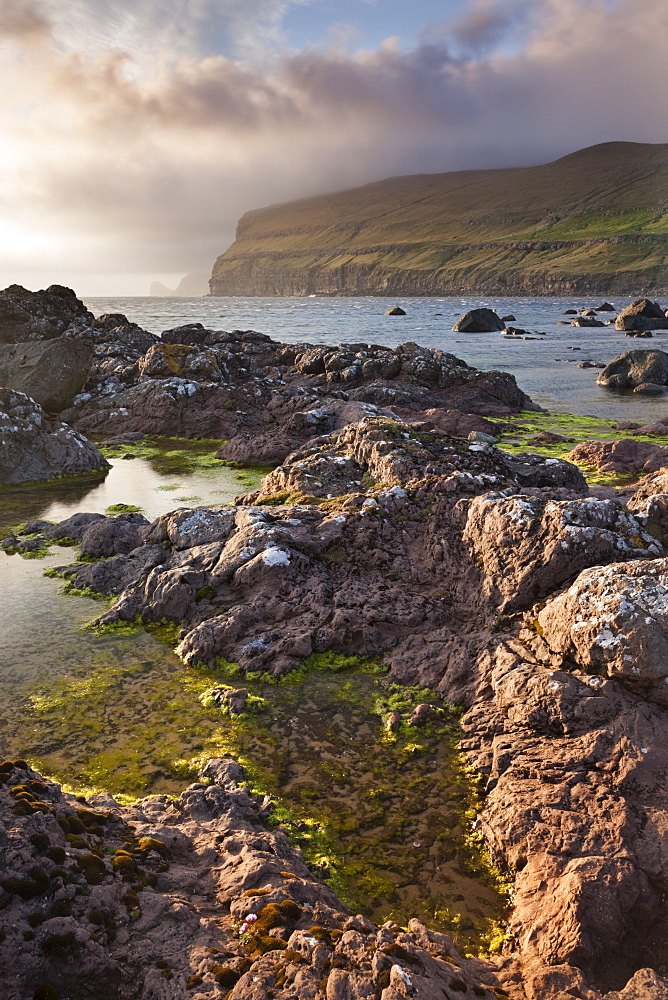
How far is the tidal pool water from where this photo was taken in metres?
5.21

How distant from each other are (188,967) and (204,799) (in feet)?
7.30

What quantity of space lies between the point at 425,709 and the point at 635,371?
37.8m

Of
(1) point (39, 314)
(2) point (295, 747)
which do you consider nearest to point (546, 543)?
(2) point (295, 747)

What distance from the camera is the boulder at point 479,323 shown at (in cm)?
7931

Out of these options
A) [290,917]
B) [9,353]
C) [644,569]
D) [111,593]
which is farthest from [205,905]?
[9,353]

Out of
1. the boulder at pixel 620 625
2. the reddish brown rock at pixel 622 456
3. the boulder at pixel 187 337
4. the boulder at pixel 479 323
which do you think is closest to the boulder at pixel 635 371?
the reddish brown rock at pixel 622 456

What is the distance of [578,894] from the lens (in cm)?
456

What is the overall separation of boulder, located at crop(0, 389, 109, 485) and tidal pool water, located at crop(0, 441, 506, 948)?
31.3 feet

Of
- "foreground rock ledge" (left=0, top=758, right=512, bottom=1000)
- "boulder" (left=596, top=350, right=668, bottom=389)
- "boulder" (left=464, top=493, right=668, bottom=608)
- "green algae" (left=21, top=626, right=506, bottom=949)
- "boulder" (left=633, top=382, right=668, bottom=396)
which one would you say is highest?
"boulder" (left=596, top=350, right=668, bottom=389)

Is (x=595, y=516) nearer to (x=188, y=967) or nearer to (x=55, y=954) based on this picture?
(x=188, y=967)

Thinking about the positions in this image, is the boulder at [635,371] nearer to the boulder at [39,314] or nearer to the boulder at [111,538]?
the boulder at [39,314]

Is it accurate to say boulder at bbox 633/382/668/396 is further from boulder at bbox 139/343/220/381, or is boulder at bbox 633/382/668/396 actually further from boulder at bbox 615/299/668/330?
boulder at bbox 615/299/668/330

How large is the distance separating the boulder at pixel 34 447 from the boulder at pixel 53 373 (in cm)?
1065

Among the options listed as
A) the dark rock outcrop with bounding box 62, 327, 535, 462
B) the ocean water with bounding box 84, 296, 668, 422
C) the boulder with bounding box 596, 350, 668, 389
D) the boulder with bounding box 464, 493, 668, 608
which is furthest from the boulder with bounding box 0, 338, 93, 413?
the boulder with bounding box 596, 350, 668, 389
